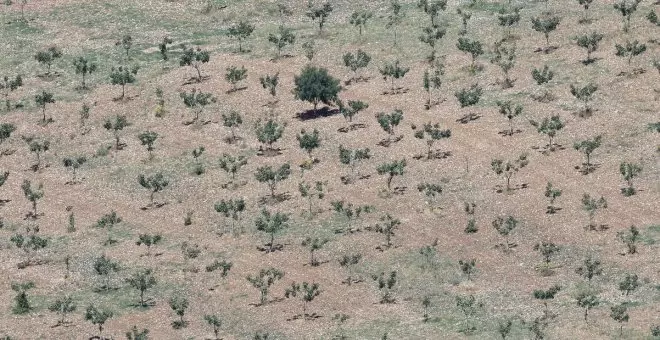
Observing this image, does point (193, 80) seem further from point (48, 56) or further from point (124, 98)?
point (48, 56)

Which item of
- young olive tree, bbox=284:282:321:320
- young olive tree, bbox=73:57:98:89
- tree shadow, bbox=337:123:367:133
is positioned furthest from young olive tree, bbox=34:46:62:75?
young olive tree, bbox=284:282:321:320

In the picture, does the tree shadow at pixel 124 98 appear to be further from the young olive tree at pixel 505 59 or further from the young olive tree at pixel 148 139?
the young olive tree at pixel 505 59

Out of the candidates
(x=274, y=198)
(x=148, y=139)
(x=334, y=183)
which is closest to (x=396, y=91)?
(x=334, y=183)

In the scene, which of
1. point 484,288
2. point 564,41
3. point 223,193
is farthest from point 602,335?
point 564,41

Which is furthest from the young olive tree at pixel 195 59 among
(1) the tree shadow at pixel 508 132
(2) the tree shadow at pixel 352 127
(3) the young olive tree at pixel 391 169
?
(1) the tree shadow at pixel 508 132

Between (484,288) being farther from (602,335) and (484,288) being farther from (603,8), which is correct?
(603,8)
